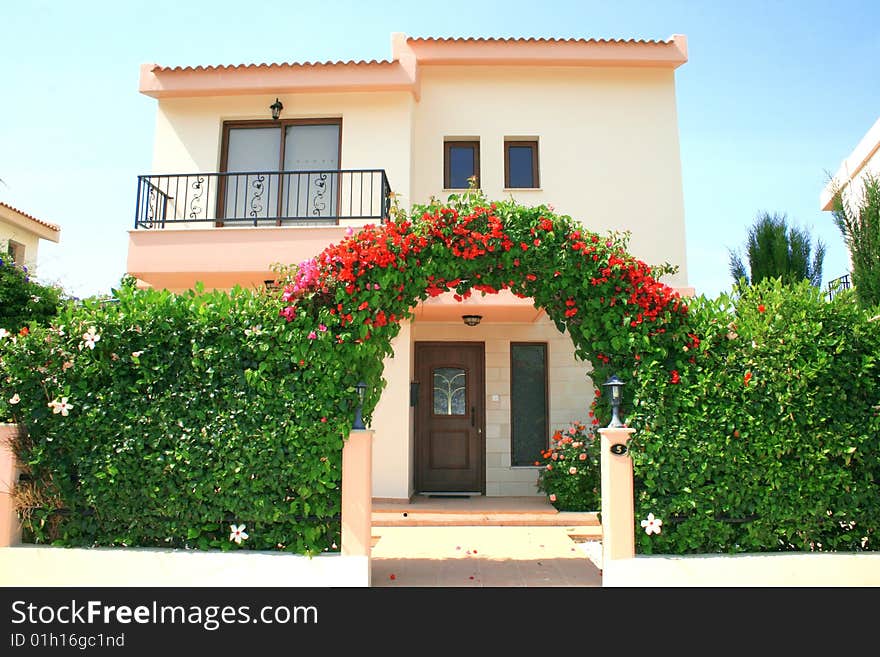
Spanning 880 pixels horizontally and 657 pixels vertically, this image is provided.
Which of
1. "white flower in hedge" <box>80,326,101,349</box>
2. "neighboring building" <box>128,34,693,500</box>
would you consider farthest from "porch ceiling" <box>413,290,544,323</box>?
"white flower in hedge" <box>80,326,101,349</box>

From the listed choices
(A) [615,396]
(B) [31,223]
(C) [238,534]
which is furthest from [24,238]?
(A) [615,396]

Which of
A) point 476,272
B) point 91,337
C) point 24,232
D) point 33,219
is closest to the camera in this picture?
point 91,337

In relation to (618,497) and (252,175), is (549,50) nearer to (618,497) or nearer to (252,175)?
(252,175)

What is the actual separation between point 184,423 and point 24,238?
16.8m

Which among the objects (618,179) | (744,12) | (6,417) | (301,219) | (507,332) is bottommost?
(6,417)

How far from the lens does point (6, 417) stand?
5402 millimetres

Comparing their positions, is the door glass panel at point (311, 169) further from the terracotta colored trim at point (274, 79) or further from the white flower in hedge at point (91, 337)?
the white flower in hedge at point (91, 337)

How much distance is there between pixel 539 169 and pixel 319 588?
7.97 metres

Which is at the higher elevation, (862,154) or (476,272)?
(862,154)

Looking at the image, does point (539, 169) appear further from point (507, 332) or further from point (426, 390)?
point (426, 390)

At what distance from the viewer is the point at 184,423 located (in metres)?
5.15

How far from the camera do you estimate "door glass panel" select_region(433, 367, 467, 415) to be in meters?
10.6
